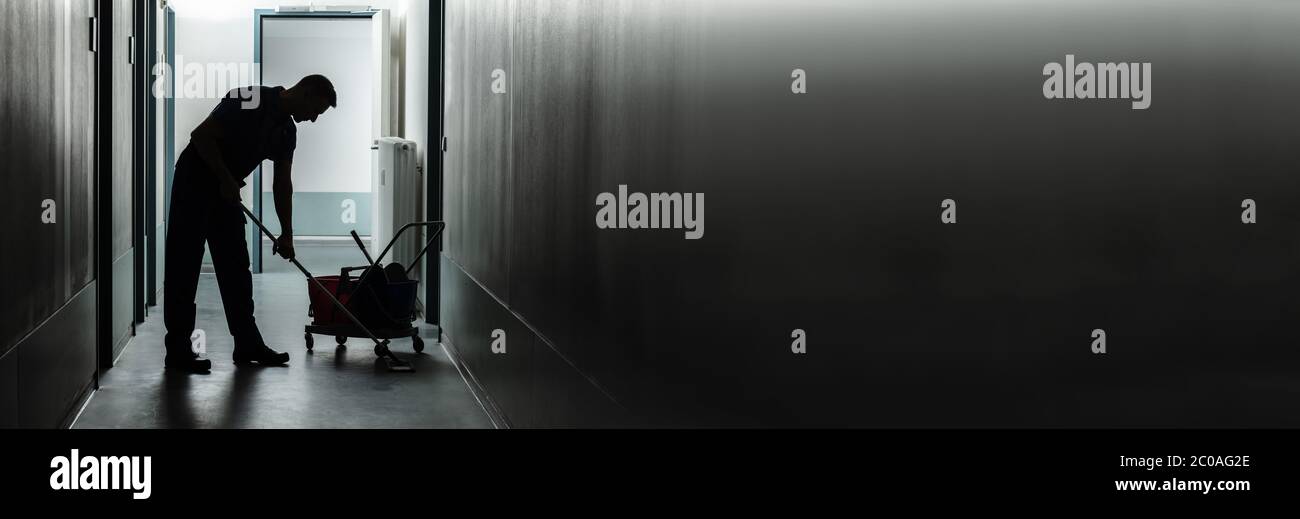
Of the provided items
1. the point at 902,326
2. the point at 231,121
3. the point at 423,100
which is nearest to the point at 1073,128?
the point at 902,326

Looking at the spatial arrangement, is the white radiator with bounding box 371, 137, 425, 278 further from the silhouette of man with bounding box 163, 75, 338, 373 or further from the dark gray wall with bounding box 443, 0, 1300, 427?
the dark gray wall with bounding box 443, 0, 1300, 427

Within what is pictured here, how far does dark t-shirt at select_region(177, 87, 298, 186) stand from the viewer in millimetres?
5035

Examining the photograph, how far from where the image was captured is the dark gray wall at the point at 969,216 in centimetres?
141

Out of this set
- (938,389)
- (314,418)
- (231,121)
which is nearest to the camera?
(938,389)

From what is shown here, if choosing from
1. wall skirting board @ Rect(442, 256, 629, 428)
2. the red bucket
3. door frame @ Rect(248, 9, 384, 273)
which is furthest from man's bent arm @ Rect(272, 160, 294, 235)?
door frame @ Rect(248, 9, 384, 273)

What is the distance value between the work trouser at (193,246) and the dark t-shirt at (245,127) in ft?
0.34

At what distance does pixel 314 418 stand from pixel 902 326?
303 cm

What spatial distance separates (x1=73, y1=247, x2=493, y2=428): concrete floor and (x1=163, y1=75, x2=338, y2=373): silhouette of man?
0.24 meters

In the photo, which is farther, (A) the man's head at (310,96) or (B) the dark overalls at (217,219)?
(A) the man's head at (310,96)

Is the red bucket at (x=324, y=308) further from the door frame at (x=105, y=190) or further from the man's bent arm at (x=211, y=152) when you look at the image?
the door frame at (x=105, y=190)

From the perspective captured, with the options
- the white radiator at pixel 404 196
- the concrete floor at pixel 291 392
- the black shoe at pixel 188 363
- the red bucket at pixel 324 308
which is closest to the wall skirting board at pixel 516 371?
the concrete floor at pixel 291 392

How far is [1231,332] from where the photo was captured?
4.63 ft
